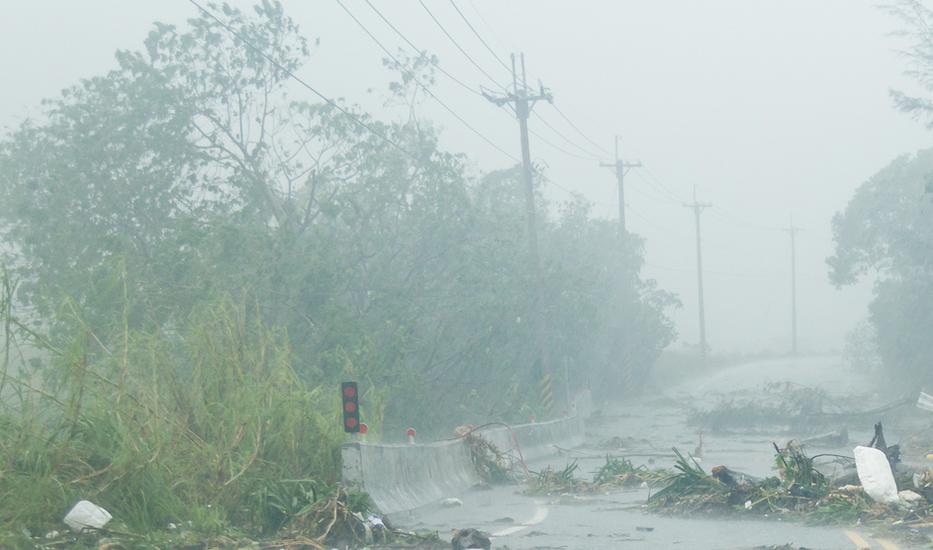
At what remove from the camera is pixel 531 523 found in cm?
1255

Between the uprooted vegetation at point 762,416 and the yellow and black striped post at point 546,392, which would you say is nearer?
the uprooted vegetation at point 762,416

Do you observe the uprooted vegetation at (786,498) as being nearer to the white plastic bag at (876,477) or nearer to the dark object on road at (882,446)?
the white plastic bag at (876,477)

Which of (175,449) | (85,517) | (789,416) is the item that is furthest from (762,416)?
(85,517)

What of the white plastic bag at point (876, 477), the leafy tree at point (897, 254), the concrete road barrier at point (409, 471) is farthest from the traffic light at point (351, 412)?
the leafy tree at point (897, 254)

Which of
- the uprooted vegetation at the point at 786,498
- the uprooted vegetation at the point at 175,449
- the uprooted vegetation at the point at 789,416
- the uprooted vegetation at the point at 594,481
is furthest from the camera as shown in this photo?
the uprooted vegetation at the point at 789,416

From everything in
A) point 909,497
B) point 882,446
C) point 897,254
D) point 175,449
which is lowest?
point 909,497

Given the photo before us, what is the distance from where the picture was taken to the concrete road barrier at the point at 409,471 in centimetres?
1197

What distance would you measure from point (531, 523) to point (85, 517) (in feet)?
16.9

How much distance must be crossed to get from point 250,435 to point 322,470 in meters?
1.01

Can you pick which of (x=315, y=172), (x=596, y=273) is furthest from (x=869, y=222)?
(x=315, y=172)

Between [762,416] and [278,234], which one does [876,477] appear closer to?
[278,234]

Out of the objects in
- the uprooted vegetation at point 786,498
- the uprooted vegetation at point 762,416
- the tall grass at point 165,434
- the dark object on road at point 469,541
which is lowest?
the uprooted vegetation at point 762,416

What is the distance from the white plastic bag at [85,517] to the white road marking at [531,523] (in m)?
3.91

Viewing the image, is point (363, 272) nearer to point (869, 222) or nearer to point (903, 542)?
point (903, 542)
